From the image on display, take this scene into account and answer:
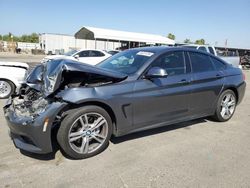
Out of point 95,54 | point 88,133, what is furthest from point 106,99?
point 95,54

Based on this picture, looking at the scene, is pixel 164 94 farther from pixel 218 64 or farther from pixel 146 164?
pixel 218 64

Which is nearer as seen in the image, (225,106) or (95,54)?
(225,106)

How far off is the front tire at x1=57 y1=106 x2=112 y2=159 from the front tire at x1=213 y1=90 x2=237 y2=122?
2647 mm

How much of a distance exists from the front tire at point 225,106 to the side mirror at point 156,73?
1.95m

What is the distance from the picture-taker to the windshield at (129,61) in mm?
4087

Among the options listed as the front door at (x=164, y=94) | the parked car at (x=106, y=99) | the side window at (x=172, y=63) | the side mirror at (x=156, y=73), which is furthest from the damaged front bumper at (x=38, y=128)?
the side window at (x=172, y=63)

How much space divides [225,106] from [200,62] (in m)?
1.23

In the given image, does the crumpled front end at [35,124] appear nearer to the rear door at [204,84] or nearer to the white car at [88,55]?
the rear door at [204,84]

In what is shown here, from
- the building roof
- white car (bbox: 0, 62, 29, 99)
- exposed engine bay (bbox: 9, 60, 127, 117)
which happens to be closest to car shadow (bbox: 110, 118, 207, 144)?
exposed engine bay (bbox: 9, 60, 127, 117)

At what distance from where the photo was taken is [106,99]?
11.6 feet

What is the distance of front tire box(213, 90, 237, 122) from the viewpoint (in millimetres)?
5203

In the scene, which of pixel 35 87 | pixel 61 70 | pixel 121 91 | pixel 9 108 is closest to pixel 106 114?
pixel 121 91

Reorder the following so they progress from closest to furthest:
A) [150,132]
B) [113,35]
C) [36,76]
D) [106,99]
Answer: [106,99]
[36,76]
[150,132]
[113,35]

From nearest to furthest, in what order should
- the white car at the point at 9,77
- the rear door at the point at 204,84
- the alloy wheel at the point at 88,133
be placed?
the alloy wheel at the point at 88,133 < the rear door at the point at 204,84 < the white car at the point at 9,77
